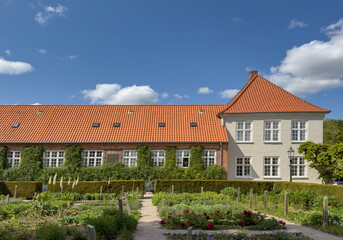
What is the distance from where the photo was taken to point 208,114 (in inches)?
1072

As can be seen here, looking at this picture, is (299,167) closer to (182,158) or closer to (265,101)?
(265,101)

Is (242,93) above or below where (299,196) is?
above

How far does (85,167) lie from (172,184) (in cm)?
834

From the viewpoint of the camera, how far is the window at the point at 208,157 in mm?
24312

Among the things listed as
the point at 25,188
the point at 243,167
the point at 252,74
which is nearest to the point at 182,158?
the point at 243,167

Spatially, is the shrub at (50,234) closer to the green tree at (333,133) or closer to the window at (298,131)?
the window at (298,131)

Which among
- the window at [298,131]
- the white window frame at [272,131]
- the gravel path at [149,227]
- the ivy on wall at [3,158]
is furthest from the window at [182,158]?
the ivy on wall at [3,158]

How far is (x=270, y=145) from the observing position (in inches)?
964

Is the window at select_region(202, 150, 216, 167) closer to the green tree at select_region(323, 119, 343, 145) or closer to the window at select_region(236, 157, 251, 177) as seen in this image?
the window at select_region(236, 157, 251, 177)

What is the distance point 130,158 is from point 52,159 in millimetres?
6682

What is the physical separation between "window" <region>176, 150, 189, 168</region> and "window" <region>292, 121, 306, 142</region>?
9.24 metres

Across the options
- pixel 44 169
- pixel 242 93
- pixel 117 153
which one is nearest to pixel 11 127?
pixel 44 169

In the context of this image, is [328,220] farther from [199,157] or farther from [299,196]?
[199,157]

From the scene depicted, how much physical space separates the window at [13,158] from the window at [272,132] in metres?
21.3
